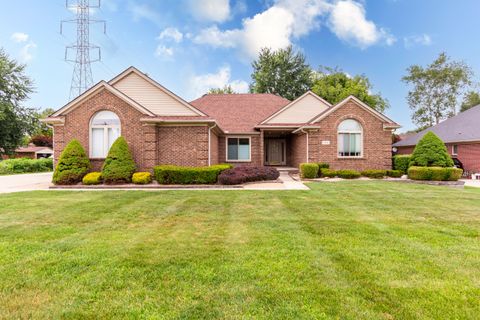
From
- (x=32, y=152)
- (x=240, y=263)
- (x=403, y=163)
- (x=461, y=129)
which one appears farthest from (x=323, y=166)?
(x=32, y=152)

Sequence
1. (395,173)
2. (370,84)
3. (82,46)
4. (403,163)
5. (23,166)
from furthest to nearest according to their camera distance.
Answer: (370,84), (82,46), (23,166), (403,163), (395,173)

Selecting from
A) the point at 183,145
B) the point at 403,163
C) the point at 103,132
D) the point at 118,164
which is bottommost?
the point at 403,163

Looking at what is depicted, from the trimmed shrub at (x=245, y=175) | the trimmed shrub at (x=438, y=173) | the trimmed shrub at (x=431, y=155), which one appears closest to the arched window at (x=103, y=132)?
the trimmed shrub at (x=245, y=175)

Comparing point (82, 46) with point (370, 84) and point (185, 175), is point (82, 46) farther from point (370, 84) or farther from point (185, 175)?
point (370, 84)

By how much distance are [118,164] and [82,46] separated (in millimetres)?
21781

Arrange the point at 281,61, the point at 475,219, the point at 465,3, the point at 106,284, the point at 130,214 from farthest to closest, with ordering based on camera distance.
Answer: the point at 281,61, the point at 465,3, the point at 130,214, the point at 475,219, the point at 106,284

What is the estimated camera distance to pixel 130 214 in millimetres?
7000

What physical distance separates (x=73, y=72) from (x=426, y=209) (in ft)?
112

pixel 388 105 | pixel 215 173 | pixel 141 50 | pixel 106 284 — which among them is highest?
pixel 141 50

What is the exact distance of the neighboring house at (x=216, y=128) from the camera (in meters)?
14.0

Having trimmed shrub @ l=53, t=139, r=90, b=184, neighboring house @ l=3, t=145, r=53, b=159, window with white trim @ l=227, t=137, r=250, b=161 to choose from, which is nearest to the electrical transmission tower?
trimmed shrub @ l=53, t=139, r=90, b=184

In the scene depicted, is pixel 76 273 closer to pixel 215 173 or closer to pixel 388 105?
pixel 215 173

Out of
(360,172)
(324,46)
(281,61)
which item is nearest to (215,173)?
(360,172)

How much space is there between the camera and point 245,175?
1330 cm
